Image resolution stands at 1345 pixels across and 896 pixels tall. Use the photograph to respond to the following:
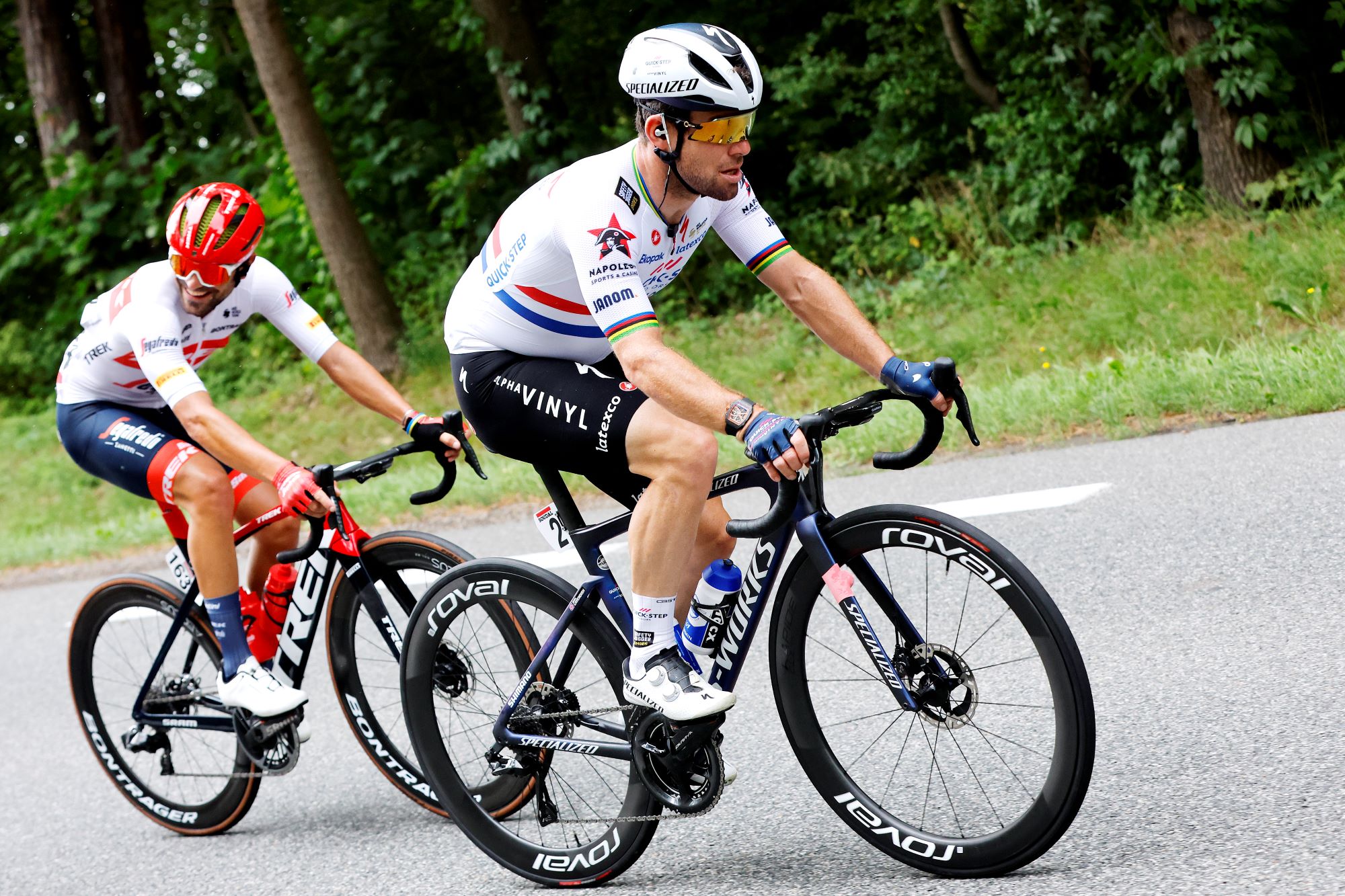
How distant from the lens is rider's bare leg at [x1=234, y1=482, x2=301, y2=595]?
15.4 feet

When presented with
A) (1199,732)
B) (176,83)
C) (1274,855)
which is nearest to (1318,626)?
(1199,732)

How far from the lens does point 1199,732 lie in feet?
12.3

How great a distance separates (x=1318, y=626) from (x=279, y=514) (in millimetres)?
3524

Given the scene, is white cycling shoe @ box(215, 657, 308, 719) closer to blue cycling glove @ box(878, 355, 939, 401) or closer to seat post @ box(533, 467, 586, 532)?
seat post @ box(533, 467, 586, 532)

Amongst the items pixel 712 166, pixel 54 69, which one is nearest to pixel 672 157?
pixel 712 166

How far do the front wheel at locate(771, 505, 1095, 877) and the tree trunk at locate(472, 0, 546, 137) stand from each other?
39.2 feet

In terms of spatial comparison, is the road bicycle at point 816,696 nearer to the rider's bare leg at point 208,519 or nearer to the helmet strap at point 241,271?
the rider's bare leg at point 208,519

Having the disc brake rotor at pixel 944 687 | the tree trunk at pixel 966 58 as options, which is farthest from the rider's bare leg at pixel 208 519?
the tree trunk at pixel 966 58

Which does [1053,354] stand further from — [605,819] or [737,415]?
[737,415]

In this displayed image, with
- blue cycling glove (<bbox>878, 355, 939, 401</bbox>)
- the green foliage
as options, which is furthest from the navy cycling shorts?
the green foliage

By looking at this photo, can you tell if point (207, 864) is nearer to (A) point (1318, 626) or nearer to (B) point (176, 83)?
(A) point (1318, 626)

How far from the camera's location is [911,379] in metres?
2.95

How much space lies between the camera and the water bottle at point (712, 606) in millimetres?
3426

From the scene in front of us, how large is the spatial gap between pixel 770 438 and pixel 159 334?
254 cm
